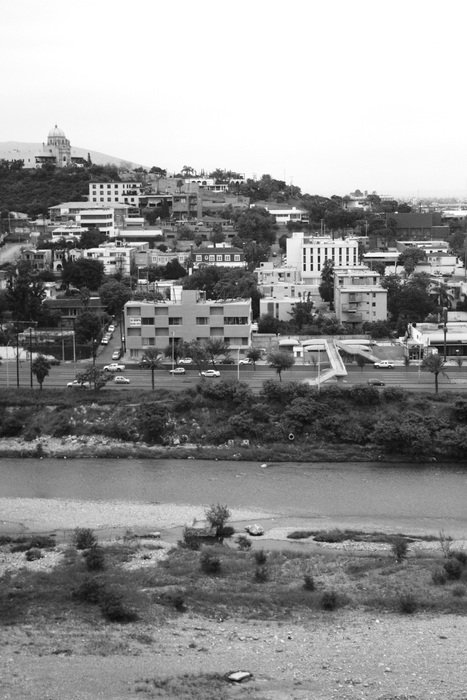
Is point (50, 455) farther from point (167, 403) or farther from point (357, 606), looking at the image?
point (357, 606)

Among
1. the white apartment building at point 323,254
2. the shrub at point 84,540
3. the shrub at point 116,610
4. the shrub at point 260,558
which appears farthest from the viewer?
the white apartment building at point 323,254

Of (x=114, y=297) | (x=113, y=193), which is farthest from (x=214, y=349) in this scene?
(x=113, y=193)

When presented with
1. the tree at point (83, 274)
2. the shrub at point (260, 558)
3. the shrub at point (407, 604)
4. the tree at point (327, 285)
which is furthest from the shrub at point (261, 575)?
the tree at point (83, 274)

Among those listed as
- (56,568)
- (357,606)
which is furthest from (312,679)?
(56,568)

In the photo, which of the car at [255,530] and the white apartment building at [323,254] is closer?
the car at [255,530]

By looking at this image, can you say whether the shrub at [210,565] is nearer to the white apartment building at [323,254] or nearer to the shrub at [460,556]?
the shrub at [460,556]

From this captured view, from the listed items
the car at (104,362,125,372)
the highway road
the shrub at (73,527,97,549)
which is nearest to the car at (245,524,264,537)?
the shrub at (73,527,97,549)

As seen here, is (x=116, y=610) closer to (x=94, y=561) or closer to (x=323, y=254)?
(x=94, y=561)
